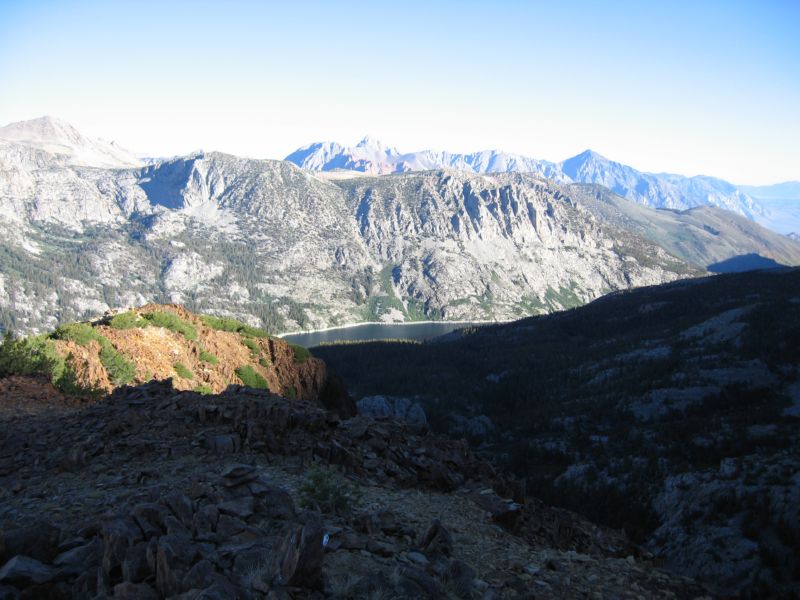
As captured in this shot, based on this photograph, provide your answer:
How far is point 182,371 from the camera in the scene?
140ft

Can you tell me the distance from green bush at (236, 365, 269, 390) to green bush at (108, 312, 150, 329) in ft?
31.2

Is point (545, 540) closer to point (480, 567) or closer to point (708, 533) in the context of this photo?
point (480, 567)

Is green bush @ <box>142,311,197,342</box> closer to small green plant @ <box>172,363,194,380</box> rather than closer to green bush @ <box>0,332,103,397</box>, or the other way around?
small green plant @ <box>172,363,194,380</box>

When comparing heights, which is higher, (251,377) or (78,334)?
(78,334)

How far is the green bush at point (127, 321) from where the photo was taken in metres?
44.7

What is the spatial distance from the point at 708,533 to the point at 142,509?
5826cm

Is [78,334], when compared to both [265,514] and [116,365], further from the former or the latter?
[265,514]

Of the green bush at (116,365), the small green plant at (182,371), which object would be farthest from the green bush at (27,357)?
the small green plant at (182,371)

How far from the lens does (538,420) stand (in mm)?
138500

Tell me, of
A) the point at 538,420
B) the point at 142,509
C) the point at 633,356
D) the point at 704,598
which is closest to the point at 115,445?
the point at 142,509

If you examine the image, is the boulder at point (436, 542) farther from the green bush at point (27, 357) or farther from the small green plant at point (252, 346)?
the small green plant at point (252, 346)

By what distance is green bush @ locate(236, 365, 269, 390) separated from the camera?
47.0 meters

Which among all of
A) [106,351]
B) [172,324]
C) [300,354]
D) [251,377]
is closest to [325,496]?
[106,351]

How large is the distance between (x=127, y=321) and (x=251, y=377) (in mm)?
11902
